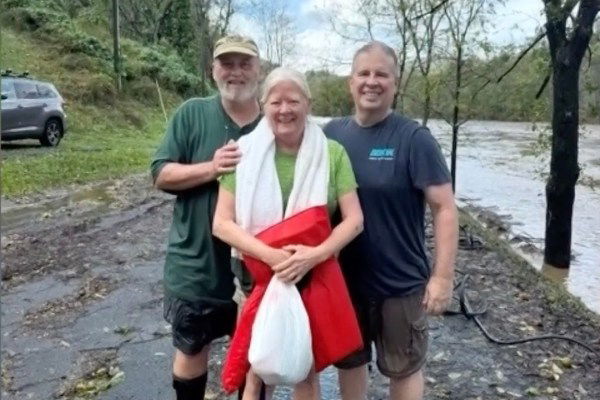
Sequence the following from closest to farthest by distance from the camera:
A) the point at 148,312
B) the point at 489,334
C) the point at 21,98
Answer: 1. the point at 489,334
2. the point at 148,312
3. the point at 21,98

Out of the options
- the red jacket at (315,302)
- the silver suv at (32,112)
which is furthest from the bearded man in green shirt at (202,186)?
the silver suv at (32,112)

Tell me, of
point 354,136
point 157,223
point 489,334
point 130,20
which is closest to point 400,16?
point 157,223

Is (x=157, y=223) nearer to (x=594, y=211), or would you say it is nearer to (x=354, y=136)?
(x=354, y=136)

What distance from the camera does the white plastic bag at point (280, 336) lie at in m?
2.38

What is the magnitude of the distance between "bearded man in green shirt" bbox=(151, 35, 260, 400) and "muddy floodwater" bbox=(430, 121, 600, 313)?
628cm

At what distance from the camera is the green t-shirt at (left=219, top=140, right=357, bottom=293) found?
2496 millimetres

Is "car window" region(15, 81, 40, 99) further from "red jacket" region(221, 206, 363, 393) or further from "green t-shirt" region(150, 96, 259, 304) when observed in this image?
"red jacket" region(221, 206, 363, 393)

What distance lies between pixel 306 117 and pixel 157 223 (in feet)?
24.2

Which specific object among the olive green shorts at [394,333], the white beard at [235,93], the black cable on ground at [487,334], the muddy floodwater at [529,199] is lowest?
the muddy floodwater at [529,199]

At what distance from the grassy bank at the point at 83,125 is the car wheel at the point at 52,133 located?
249 mm

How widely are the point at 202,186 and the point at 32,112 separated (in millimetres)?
15290

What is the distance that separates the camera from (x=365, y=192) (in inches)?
103

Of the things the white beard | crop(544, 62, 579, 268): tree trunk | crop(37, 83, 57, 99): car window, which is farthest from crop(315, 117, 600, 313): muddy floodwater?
crop(37, 83, 57, 99): car window

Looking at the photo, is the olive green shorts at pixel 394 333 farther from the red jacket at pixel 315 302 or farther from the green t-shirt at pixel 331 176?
the green t-shirt at pixel 331 176
